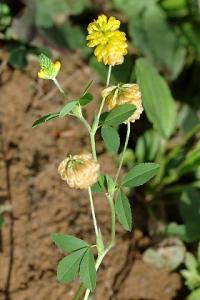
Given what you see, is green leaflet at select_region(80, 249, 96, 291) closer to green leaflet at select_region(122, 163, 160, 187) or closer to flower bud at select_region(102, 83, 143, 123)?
green leaflet at select_region(122, 163, 160, 187)

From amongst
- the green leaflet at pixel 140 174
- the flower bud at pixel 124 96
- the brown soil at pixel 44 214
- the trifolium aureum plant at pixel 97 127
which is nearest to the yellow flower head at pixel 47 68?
the trifolium aureum plant at pixel 97 127

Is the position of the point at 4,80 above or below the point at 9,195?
above

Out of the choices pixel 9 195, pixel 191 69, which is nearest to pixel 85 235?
pixel 9 195

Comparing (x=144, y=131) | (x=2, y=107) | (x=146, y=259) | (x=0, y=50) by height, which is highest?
(x=0, y=50)

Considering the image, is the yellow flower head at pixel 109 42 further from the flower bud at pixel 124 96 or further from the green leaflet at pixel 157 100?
the green leaflet at pixel 157 100

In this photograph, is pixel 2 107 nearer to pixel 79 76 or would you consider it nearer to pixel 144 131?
pixel 79 76
